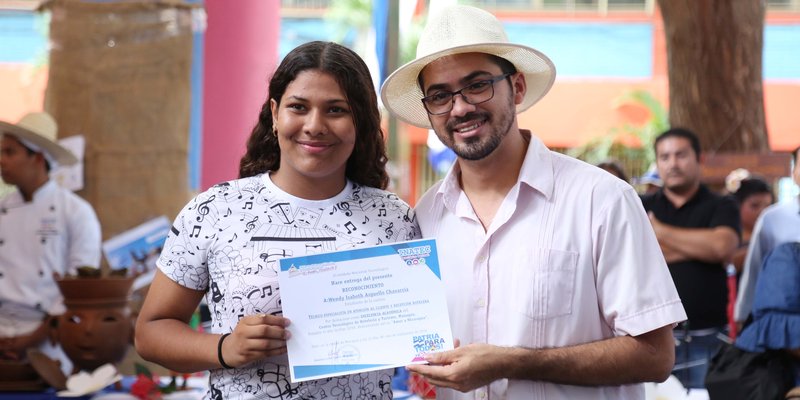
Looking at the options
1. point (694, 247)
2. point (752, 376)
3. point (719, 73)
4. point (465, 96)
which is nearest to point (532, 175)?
point (465, 96)

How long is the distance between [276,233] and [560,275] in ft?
2.49

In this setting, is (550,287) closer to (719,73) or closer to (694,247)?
(694,247)

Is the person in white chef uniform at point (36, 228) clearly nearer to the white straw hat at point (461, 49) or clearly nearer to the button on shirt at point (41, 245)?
the button on shirt at point (41, 245)

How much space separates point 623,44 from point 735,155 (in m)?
16.4

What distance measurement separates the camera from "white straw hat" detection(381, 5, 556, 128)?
105 inches

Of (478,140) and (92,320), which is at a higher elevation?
(478,140)

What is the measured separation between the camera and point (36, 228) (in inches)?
246

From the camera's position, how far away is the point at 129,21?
6.62 meters

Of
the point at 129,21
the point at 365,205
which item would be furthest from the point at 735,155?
the point at 365,205

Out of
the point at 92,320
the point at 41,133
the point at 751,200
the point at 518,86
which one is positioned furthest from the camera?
the point at 751,200

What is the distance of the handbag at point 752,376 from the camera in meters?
4.16

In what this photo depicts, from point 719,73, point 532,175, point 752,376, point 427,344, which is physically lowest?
point 752,376

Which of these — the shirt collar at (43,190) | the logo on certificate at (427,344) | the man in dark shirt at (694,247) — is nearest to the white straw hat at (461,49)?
the logo on certificate at (427,344)

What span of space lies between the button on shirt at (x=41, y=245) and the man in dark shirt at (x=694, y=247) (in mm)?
3719
